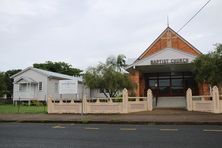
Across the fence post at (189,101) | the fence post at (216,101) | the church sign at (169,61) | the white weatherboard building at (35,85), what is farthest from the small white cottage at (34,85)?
the fence post at (216,101)

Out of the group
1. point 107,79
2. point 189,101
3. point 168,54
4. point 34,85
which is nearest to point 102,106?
point 107,79

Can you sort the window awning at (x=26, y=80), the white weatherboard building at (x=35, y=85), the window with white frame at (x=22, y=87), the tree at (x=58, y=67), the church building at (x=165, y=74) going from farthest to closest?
the tree at (x=58, y=67)
the window with white frame at (x=22, y=87)
the window awning at (x=26, y=80)
the white weatherboard building at (x=35, y=85)
the church building at (x=165, y=74)

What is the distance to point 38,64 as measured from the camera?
6688cm

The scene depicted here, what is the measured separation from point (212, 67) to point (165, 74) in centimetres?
924

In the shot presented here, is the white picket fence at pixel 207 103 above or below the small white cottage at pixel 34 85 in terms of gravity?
below

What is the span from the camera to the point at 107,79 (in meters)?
24.8

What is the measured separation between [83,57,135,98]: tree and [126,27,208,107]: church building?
1627 mm

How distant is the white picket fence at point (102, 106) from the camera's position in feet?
66.4

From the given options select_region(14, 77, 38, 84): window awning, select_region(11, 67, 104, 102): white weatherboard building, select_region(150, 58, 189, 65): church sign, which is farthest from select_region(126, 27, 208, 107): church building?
select_region(14, 77, 38, 84): window awning

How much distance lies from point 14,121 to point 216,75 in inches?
565

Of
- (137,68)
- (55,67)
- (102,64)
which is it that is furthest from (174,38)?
(55,67)

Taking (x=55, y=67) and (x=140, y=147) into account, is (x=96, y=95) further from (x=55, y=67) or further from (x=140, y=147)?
(x=140, y=147)

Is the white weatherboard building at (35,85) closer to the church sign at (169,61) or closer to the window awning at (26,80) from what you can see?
the window awning at (26,80)

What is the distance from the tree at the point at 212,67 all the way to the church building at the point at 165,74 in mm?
3993
